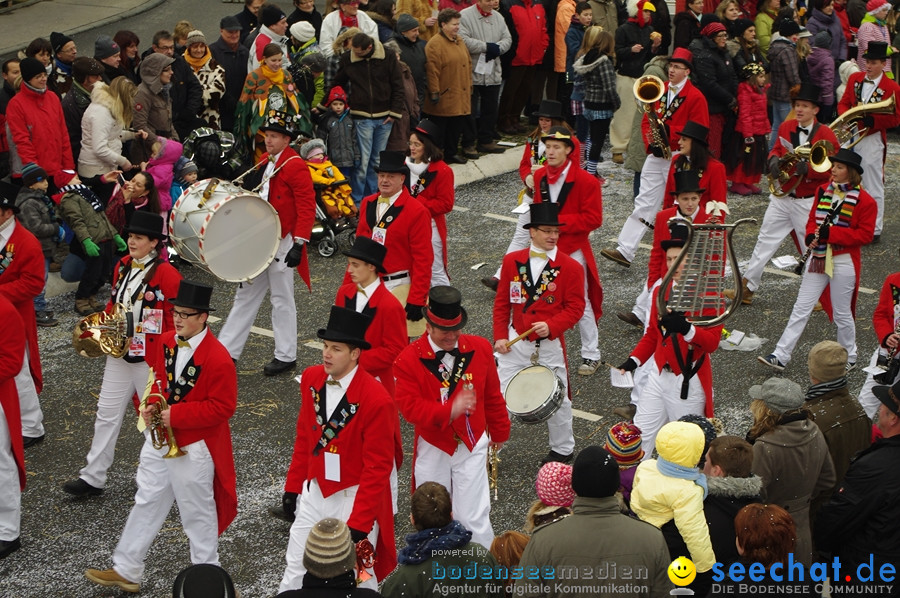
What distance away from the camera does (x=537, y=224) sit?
27.3ft

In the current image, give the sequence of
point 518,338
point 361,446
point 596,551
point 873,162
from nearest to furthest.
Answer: point 596,551 → point 361,446 → point 518,338 → point 873,162

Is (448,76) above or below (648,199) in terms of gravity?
above

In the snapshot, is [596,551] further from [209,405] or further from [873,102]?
[873,102]

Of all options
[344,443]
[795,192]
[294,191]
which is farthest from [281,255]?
[795,192]

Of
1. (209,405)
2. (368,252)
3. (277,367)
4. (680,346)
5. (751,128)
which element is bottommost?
(751,128)

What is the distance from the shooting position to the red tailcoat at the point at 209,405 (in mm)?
A: 6633

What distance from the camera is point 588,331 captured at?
9945 millimetres

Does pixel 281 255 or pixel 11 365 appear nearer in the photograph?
pixel 11 365

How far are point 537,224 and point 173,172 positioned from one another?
5162mm

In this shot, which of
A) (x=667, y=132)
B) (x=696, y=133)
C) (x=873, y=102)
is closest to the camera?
(x=696, y=133)

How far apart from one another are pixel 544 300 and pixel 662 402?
118cm

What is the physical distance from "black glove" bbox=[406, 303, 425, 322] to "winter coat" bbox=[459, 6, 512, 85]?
22.6 feet

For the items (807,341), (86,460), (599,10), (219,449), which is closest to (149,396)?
(219,449)

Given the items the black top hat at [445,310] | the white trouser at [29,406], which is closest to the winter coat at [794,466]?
the black top hat at [445,310]
